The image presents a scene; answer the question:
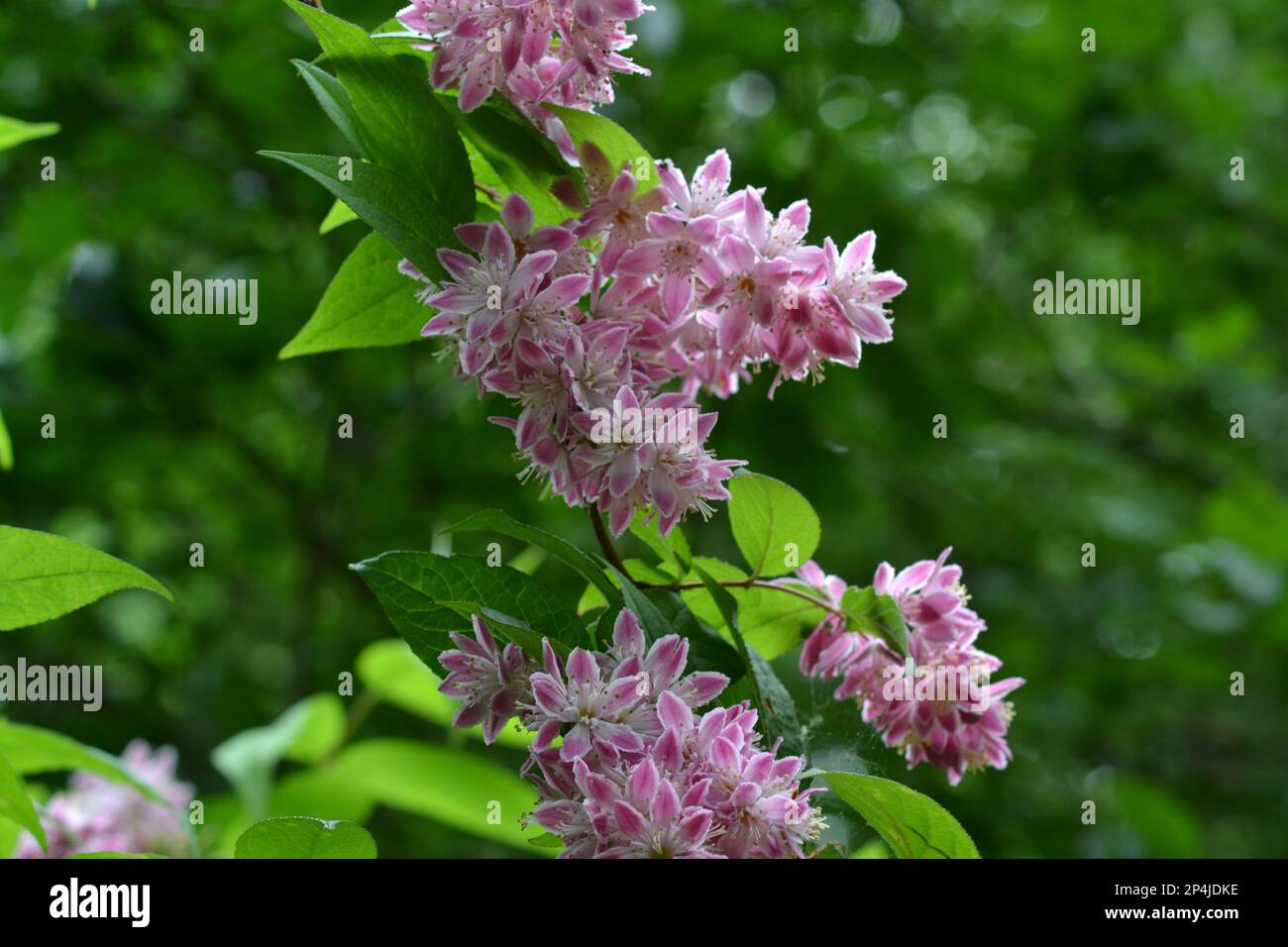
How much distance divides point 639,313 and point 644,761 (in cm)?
21

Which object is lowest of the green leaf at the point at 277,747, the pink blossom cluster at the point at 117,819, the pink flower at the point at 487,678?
the pink blossom cluster at the point at 117,819

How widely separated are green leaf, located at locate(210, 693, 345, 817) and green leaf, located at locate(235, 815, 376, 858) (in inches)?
23.7

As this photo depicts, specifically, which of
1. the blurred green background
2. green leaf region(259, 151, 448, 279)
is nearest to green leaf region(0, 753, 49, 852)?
green leaf region(259, 151, 448, 279)

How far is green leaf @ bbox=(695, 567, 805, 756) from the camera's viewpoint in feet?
1.94

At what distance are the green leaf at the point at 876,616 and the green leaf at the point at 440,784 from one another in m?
0.51

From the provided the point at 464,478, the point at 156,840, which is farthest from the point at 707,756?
the point at 464,478

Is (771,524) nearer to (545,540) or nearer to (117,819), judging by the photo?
(545,540)

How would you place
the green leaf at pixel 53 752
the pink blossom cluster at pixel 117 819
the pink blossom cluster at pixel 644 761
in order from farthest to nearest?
the pink blossom cluster at pixel 117 819
the green leaf at pixel 53 752
the pink blossom cluster at pixel 644 761

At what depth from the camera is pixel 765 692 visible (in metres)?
0.62

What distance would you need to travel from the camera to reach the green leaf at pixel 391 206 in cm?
56

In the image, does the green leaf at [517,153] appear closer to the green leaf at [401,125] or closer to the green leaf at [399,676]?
the green leaf at [401,125]

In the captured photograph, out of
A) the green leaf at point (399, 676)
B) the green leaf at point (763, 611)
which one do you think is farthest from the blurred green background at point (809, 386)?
the green leaf at point (763, 611)
